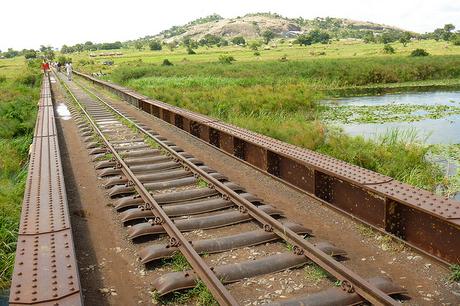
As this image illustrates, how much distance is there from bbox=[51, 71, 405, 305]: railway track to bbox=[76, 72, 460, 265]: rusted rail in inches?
41.2

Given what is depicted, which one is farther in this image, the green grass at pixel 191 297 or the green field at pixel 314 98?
the green field at pixel 314 98

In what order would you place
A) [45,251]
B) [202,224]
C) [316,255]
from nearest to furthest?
[45,251]
[316,255]
[202,224]

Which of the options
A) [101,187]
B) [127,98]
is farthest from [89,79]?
[101,187]

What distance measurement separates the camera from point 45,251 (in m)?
5.20

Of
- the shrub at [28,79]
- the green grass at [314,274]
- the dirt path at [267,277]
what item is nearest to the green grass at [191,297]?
the dirt path at [267,277]

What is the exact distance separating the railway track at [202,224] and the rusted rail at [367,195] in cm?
105

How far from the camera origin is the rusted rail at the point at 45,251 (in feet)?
14.0

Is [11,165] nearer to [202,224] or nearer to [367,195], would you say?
[202,224]

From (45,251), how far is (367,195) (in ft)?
14.8

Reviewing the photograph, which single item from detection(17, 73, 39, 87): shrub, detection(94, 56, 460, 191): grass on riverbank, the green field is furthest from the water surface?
detection(17, 73, 39, 87): shrub

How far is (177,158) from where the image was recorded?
36.2 feet

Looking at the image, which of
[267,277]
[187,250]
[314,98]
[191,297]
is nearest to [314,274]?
[267,277]

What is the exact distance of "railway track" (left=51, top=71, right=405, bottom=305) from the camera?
4945mm

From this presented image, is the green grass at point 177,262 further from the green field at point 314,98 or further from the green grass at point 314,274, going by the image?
the green field at point 314,98
